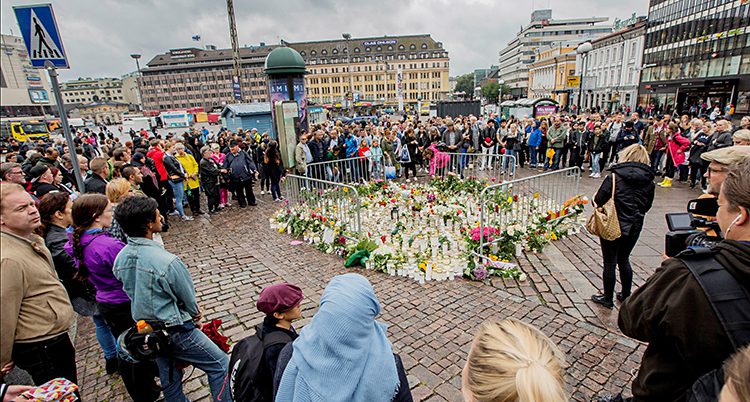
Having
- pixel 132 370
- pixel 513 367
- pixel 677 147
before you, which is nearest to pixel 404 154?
pixel 677 147

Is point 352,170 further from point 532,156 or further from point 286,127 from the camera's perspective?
point 532,156

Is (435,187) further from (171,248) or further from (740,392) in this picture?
(740,392)

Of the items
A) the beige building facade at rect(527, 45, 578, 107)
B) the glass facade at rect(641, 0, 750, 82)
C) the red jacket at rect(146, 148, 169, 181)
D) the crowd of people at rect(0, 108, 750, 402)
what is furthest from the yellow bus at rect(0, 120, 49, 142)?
the glass facade at rect(641, 0, 750, 82)

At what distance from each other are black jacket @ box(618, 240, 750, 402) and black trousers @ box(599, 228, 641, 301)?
2716 mm

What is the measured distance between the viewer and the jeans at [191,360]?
9.49 feet

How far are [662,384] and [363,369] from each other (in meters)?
1.54

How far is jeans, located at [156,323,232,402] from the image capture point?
2893mm

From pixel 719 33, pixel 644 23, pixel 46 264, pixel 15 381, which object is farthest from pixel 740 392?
pixel 644 23

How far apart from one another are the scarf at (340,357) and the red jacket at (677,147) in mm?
12584

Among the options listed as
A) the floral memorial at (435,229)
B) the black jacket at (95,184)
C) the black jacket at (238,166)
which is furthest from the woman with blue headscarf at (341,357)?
the black jacket at (238,166)

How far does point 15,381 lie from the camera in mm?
2572

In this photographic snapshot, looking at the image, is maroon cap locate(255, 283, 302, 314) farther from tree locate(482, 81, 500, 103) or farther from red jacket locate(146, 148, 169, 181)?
tree locate(482, 81, 500, 103)

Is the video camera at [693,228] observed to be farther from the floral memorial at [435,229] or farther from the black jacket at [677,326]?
the floral memorial at [435,229]

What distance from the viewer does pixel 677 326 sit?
1.66 meters
